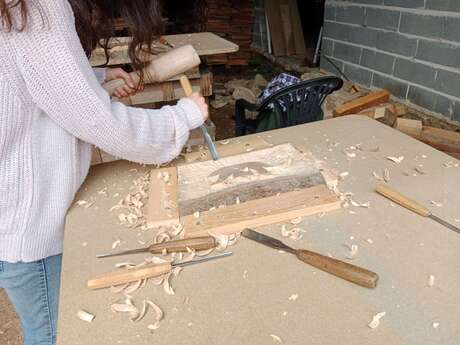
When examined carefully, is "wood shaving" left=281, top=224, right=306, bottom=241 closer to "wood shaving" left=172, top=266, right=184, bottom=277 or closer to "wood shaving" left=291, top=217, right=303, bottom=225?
"wood shaving" left=291, top=217, right=303, bottom=225

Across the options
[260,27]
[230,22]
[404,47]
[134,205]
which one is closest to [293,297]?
[134,205]

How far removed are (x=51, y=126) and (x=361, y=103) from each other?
2.65 m

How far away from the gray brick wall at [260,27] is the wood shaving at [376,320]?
5827 mm

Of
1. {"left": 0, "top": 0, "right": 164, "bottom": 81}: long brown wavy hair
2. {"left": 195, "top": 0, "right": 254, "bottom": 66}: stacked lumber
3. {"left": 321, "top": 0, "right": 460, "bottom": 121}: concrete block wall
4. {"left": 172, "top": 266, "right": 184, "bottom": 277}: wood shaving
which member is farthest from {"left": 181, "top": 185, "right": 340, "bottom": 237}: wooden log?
{"left": 195, "top": 0, "right": 254, "bottom": 66}: stacked lumber

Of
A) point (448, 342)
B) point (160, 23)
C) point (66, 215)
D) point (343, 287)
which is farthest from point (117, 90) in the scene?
point (448, 342)

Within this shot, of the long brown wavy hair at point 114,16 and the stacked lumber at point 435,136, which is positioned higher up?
the long brown wavy hair at point 114,16

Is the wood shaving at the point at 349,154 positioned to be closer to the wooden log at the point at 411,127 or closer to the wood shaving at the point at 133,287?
the wood shaving at the point at 133,287

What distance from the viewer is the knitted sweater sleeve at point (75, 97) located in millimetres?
753

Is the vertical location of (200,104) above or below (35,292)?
Answer: above

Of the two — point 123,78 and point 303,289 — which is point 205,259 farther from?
point 123,78

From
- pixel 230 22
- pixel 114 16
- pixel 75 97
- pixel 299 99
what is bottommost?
pixel 299 99

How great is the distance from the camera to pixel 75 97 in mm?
827

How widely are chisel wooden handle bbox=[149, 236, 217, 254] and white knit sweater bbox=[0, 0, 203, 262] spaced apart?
268mm

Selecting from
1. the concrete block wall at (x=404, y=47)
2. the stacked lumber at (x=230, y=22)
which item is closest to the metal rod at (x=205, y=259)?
the concrete block wall at (x=404, y=47)
